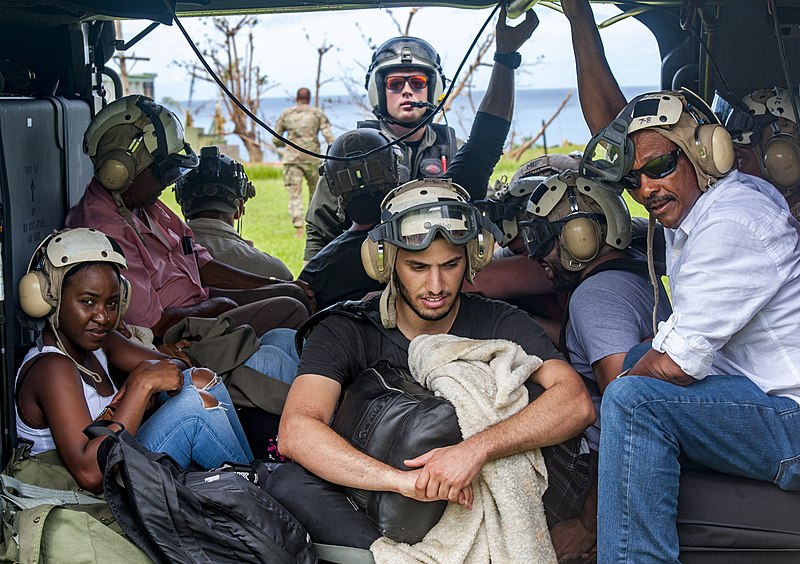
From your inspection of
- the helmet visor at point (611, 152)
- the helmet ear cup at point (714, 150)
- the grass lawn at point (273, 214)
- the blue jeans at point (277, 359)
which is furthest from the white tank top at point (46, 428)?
the grass lawn at point (273, 214)

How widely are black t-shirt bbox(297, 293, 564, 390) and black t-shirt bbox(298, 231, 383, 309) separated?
88 cm

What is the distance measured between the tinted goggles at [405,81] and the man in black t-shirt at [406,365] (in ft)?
8.10

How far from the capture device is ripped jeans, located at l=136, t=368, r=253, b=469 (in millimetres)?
3613

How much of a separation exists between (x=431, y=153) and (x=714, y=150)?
312 centimetres

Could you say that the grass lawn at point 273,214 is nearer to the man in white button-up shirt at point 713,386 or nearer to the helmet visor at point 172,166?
the helmet visor at point 172,166

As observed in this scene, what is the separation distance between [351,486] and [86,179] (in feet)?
8.22

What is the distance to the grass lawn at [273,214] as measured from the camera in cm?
1304

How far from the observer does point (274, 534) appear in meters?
3.22

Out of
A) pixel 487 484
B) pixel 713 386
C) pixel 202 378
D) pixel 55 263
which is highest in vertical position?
pixel 55 263

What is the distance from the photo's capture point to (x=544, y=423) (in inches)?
132

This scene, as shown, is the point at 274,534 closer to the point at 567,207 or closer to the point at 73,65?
the point at 567,207

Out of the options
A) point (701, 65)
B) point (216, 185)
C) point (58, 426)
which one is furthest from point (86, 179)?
point (701, 65)

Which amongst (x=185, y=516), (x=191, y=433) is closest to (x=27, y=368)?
(x=191, y=433)

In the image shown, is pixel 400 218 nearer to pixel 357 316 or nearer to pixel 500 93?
pixel 357 316
